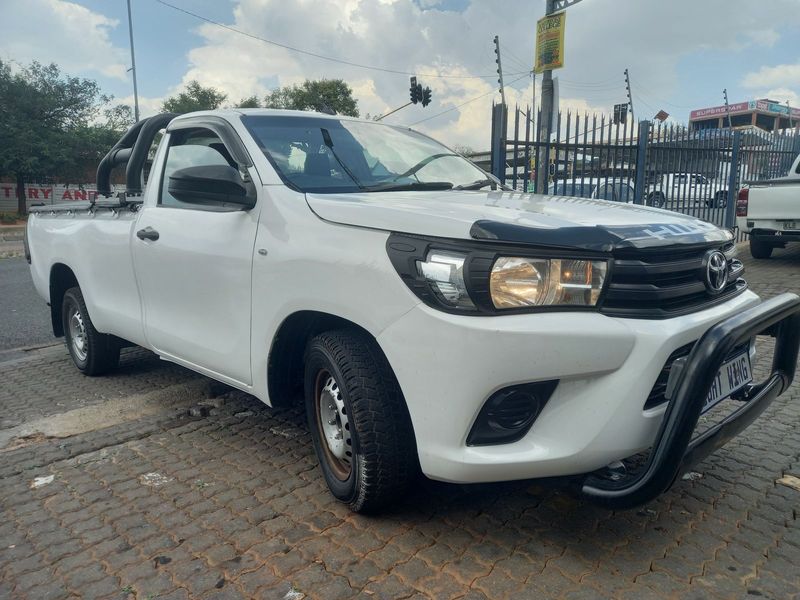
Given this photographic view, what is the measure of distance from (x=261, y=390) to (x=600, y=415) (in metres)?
1.57

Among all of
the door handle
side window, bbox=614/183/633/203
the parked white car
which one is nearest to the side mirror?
the door handle

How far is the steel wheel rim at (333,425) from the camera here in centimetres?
263

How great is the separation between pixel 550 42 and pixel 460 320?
1005 centimetres

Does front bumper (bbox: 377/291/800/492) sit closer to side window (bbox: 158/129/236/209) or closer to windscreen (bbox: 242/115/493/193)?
windscreen (bbox: 242/115/493/193)

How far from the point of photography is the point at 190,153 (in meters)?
3.78

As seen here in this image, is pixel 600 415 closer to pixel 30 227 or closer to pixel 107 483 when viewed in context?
pixel 107 483

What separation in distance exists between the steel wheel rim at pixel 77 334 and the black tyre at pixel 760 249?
30.5 ft

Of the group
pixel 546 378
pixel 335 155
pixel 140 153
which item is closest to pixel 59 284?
pixel 140 153

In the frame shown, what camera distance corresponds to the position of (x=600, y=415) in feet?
6.89

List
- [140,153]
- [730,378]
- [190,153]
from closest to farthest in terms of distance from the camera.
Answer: [730,378] < [190,153] < [140,153]

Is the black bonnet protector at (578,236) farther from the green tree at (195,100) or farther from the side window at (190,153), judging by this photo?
the green tree at (195,100)

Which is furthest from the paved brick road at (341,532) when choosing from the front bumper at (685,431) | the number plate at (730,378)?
the number plate at (730,378)

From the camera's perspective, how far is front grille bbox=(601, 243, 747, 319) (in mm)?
2166

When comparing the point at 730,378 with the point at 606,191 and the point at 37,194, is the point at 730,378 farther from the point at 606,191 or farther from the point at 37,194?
the point at 37,194
